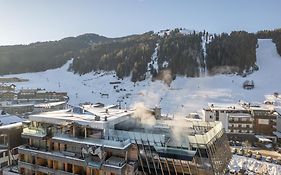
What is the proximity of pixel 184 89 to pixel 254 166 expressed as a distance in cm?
5287

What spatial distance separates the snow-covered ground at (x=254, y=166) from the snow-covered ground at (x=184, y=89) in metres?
27.3

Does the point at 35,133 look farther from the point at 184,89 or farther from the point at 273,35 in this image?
the point at 273,35

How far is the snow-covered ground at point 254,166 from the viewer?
36.0 meters

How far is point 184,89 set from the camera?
89.6 meters

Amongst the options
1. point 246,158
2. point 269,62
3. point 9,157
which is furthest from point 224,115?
point 269,62

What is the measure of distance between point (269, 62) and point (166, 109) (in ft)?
202

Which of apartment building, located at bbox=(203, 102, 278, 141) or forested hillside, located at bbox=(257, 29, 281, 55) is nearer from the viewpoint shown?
apartment building, located at bbox=(203, 102, 278, 141)

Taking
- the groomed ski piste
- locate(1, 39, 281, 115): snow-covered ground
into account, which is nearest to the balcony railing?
the groomed ski piste

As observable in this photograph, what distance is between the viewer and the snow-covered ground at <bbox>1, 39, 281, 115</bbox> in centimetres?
7806

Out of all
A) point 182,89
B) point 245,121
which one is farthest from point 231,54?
point 245,121

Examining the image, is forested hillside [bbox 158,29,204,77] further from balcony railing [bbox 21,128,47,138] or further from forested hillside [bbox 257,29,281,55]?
balcony railing [bbox 21,128,47,138]

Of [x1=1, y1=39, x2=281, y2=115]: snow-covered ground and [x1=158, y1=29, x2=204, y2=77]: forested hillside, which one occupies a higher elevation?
[x1=158, y1=29, x2=204, y2=77]: forested hillside

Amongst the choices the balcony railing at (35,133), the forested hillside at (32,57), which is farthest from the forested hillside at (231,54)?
the forested hillside at (32,57)

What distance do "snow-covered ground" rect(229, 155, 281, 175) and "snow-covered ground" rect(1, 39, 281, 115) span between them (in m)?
27.3
